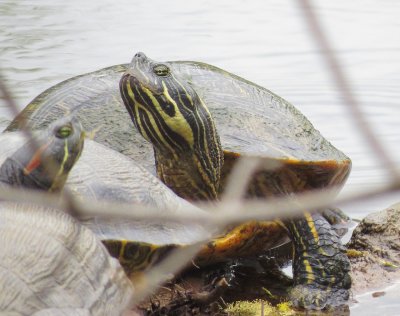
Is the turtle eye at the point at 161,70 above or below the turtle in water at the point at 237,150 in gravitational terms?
above

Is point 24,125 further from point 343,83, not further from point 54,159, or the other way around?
point 54,159

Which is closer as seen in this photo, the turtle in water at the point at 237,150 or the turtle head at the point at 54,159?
the turtle head at the point at 54,159

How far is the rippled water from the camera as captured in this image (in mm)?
5676

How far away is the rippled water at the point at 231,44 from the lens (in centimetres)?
568

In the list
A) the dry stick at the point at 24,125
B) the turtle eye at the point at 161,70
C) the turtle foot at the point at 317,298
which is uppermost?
the dry stick at the point at 24,125

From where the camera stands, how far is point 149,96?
292cm

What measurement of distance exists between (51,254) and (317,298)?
143 centimetres

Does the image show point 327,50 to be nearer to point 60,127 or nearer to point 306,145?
point 60,127

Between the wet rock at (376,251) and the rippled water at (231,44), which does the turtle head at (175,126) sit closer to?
the wet rock at (376,251)

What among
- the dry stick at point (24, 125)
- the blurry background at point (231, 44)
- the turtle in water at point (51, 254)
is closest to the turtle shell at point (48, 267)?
the turtle in water at point (51, 254)

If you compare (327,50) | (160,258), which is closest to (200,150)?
(160,258)

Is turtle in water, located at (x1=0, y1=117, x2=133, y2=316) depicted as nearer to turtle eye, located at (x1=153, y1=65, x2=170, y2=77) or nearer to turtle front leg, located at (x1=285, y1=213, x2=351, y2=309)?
turtle eye, located at (x1=153, y1=65, x2=170, y2=77)

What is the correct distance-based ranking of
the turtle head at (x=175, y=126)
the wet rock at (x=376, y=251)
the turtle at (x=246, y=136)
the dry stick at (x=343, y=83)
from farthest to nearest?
the wet rock at (x=376, y=251) < the turtle at (x=246, y=136) < the turtle head at (x=175, y=126) < the dry stick at (x=343, y=83)

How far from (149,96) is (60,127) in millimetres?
1061
